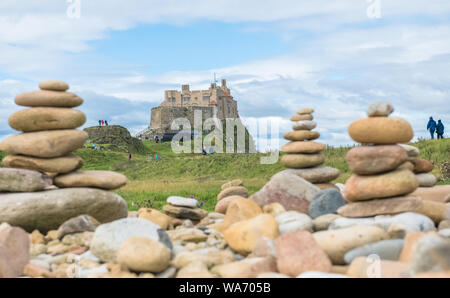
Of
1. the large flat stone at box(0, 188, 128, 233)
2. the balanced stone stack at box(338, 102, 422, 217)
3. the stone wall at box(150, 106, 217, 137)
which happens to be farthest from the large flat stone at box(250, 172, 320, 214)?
the stone wall at box(150, 106, 217, 137)

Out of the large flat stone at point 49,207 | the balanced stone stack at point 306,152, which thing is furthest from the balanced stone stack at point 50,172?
the balanced stone stack at point 306,152

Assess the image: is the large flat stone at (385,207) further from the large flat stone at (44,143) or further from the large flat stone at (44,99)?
the large flat stone at (44,99)

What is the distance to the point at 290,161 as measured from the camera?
13.9m

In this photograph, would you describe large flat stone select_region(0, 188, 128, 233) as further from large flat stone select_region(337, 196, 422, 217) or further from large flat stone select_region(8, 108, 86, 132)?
large flat stone select_region(337, 196, 422, 217)

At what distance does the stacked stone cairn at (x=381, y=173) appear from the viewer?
963cm

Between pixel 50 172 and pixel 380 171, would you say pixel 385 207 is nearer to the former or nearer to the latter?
pixel 380 171

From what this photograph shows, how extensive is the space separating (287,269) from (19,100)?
308 inches

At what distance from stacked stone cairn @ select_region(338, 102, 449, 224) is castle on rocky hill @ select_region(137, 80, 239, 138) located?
220 feet

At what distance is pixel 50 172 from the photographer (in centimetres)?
1127

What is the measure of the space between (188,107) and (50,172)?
230 feet

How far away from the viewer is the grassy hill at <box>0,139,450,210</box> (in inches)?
776

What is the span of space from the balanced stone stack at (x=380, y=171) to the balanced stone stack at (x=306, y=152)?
3.63 m
